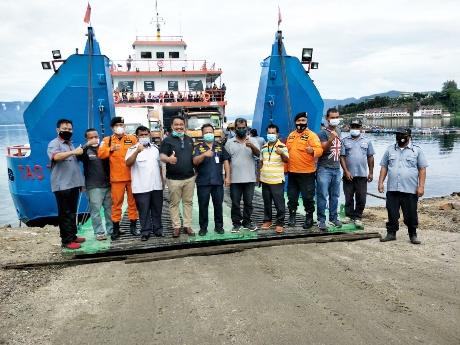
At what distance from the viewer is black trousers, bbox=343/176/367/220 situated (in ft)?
18.0

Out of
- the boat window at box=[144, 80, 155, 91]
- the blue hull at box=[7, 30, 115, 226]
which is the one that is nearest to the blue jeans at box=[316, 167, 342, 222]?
the blue hull at box=[7, 30, 115, 226]

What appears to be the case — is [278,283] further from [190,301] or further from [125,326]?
[125,326]

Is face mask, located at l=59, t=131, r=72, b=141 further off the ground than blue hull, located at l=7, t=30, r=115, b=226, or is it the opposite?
blue hull, located at l=7, t=30, r=115, b=226

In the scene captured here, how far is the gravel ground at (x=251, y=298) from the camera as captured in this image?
9.43 feet

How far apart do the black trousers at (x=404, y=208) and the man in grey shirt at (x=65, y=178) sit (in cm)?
440

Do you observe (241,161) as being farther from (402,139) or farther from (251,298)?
(402,139)

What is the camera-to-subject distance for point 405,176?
16.6 feet

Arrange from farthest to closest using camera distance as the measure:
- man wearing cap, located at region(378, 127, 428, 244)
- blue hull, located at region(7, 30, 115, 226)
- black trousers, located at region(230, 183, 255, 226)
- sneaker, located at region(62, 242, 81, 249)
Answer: blue hull, located at region(7, 30, 115, 226) → black trousers, located at region(230, 183, 255, 226) → man wearing cap, located at region(378, 127, 428, 244) → sneaker, located at region(62, 242, 81, 249)

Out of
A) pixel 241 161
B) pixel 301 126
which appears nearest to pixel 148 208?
pixel 241 161

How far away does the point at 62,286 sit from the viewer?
13.0 ft

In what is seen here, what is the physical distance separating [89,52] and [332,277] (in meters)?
5.68

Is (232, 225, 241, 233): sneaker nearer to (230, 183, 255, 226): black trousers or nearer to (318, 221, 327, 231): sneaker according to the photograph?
(230, 183, 255, 226): black trousers

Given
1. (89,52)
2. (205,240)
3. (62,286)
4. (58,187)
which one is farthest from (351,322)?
(89,52)

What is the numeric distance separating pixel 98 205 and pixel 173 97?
46.6 feet
